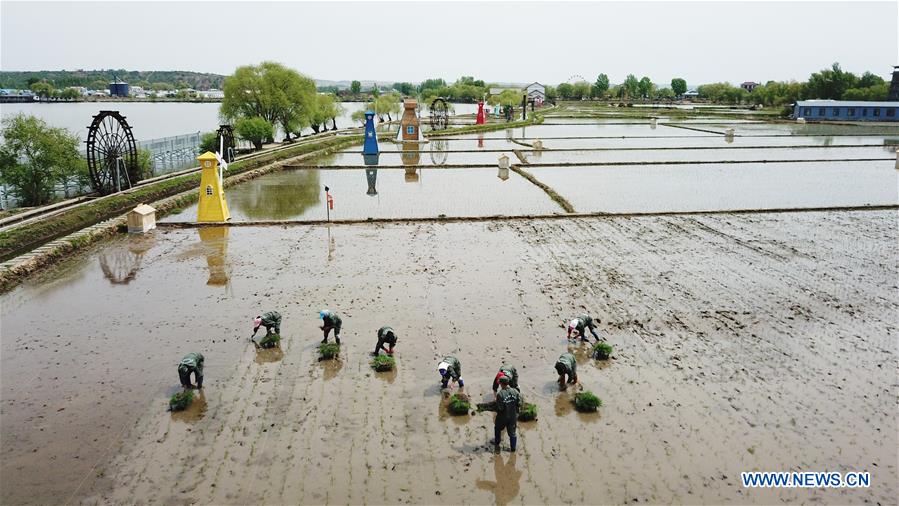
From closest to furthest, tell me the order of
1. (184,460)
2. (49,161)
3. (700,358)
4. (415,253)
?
(184,460)
(700,358)
(415,253)
(49,161)

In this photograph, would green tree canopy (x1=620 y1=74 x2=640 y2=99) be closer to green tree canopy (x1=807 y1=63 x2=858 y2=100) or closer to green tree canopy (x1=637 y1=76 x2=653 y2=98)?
green tree canopy (x1=637 y1=76 x2=653 y2=98)

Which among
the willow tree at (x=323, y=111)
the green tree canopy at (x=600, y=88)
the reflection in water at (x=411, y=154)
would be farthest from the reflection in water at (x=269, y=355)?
the green tree canopy at (x=600, y=88)

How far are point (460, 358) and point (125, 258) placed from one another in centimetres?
1009

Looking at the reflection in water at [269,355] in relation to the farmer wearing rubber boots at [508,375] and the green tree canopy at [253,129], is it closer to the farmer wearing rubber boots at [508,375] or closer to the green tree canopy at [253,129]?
the farmer wearing rubber boots at [508,375]

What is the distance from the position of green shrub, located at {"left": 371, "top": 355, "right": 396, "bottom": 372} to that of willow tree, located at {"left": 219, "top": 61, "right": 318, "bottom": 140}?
35.9m

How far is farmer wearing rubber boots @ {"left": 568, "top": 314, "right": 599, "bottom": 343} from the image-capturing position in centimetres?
966

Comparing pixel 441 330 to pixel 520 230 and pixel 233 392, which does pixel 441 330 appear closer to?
pixel 233 392

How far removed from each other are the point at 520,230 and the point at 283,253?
6.50 m

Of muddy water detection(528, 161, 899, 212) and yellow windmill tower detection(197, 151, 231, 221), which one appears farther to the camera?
muddy water detection(528, 161, 899, 212)

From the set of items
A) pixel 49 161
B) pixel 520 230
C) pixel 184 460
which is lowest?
pixel 184 460

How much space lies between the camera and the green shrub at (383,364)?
8977 millimetres

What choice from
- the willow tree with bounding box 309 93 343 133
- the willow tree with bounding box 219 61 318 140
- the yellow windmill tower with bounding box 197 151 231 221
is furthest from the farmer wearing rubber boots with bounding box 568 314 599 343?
the willow tree with bounding box 309 93 343 133

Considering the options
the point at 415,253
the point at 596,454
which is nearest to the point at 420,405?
the point at 596,454

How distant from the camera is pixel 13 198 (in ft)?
74.9
